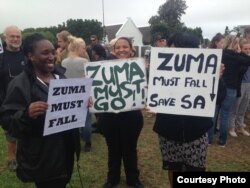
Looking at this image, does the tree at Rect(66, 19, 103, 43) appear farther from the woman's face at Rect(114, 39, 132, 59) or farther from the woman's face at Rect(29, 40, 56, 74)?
the woman's face at Rect(29, 40, 56, 74)

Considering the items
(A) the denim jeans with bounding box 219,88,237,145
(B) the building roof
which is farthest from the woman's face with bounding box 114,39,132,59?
(B) the building roof

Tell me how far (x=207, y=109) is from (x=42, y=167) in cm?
171

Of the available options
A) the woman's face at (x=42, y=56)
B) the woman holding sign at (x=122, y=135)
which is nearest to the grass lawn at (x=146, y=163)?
the woman holding sign at (x=122, y=135)

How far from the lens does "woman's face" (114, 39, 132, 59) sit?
14.9ft

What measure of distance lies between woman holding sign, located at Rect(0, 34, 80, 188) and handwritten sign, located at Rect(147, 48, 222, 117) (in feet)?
3.46

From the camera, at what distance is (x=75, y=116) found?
3.41 metres

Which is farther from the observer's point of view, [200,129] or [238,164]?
[238,164]

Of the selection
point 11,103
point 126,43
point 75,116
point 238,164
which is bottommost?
point 238,164

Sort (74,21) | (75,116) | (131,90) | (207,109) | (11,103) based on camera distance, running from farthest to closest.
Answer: (74,21) < (131,90) < (207,109) < (75,116) < (11,103)

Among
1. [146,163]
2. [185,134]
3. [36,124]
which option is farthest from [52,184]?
[146,163]

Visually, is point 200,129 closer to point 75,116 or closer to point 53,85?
point 75,116

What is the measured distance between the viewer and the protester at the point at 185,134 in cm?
379

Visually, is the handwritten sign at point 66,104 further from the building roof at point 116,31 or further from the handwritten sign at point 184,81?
the building roof at point 116,31

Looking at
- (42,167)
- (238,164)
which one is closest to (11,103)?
(42,167)
